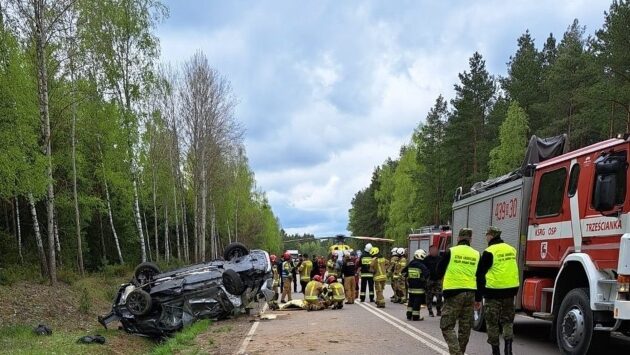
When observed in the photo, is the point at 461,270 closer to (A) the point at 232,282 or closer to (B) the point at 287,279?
(A) the point at 232,282

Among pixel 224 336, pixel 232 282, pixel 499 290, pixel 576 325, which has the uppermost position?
pixel 499 290

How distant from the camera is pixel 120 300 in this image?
463 inches

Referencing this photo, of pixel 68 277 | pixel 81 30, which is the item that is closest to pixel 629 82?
pixel 81 30

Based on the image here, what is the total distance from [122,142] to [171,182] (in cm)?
1225

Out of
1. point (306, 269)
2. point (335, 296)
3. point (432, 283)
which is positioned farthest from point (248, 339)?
point (306, 269)

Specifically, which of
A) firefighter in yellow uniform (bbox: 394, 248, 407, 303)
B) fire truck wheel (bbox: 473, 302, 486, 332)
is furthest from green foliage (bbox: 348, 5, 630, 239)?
fire truck wheel (bbox: 473, 302, 486, 332)

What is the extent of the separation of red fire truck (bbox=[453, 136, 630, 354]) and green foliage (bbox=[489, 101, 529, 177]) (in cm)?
2346

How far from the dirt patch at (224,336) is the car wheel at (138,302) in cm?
143

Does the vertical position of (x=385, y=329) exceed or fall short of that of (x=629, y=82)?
it falls short

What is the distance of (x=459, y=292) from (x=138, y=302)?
741 centimetres

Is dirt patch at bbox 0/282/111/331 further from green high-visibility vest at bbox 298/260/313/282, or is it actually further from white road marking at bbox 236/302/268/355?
green high-visibility vest at bbox 298/260/313/282

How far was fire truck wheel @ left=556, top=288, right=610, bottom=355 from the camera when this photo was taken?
6562 mm

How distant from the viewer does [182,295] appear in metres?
12.0

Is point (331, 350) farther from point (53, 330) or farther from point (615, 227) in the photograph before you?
point (53, 330)
